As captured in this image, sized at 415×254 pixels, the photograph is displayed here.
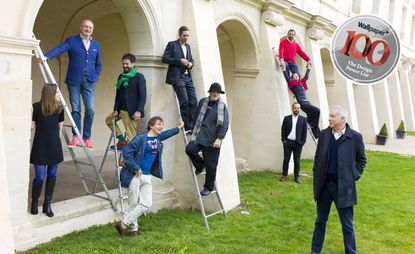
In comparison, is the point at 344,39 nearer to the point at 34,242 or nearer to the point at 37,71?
the point at 34,242

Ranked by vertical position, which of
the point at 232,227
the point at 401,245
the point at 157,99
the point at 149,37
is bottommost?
the point at 401,245

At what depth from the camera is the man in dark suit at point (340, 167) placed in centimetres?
499

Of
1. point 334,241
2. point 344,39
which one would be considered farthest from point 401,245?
point 344,39

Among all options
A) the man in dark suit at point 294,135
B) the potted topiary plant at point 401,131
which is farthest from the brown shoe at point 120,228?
the potted topiary plant at point 401,131

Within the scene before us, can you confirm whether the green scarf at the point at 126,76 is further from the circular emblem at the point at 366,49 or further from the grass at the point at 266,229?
the circular emblem at the point at 366,49

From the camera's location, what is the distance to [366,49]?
5.20 meters

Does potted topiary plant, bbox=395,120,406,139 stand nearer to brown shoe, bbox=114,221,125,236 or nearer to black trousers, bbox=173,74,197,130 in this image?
black trousers, bbox=173,74,197,130

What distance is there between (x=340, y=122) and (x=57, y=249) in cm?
374

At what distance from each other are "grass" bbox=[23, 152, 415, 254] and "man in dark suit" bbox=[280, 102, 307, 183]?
2.27 feet

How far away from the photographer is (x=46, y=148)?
524 cm

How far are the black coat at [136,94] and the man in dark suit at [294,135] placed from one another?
442 cm

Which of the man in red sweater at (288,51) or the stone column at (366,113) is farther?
the stone column at (366,113)

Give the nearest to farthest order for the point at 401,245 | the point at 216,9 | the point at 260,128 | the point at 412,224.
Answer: the point at 401,245
the point at 412,224
the point at 216,9
the point at 260,128

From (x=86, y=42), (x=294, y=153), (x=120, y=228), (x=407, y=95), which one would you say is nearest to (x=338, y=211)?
(x=120, y=228)
